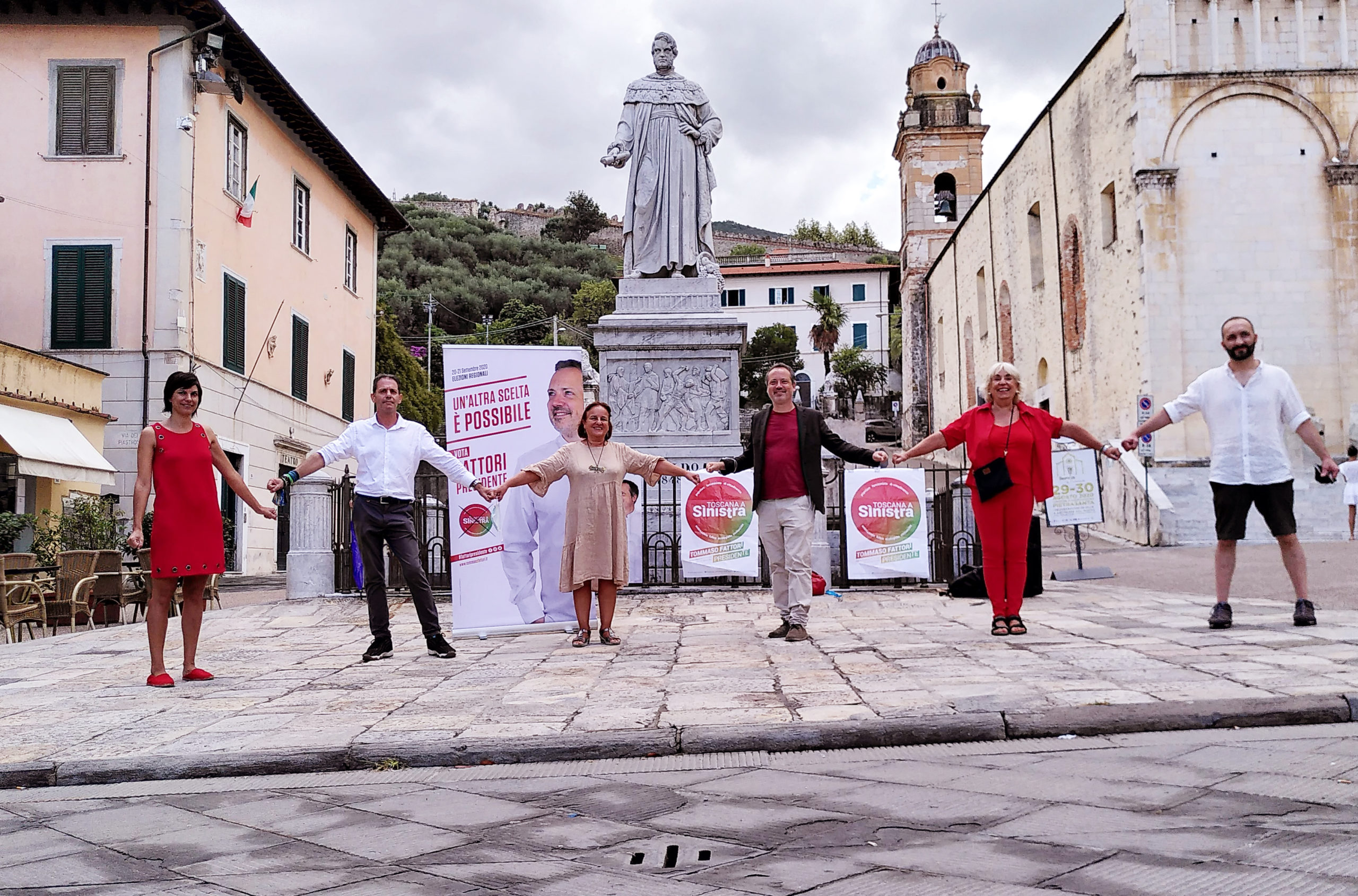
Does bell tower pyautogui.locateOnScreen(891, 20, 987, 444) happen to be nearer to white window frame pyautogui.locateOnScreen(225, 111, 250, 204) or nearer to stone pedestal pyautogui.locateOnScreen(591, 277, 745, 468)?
white window frame pyautogui.locateOnScreen(225, 111, 250, 204)

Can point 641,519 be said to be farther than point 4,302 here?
No

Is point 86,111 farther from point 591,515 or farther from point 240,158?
point 591,515

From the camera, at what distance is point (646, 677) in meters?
6.39

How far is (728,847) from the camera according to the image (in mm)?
3342

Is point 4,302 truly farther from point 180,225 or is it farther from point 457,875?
point 457,875

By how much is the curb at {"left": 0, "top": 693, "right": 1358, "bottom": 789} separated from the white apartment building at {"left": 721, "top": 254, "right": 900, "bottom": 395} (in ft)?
240

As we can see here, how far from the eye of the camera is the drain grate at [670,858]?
320 centimetres

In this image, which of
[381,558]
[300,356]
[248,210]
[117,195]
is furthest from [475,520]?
[300,356]

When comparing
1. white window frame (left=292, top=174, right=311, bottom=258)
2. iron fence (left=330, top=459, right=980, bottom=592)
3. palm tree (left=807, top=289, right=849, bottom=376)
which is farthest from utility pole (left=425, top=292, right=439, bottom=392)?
iron fence (left=330, top=459, right=980, bottom=592)

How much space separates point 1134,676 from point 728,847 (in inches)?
127

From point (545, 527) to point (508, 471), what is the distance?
1.61 ft

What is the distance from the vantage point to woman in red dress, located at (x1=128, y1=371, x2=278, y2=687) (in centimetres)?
681

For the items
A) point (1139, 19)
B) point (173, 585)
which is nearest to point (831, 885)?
point (173, 585)

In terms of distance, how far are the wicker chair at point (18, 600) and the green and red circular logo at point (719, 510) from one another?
587 cm
